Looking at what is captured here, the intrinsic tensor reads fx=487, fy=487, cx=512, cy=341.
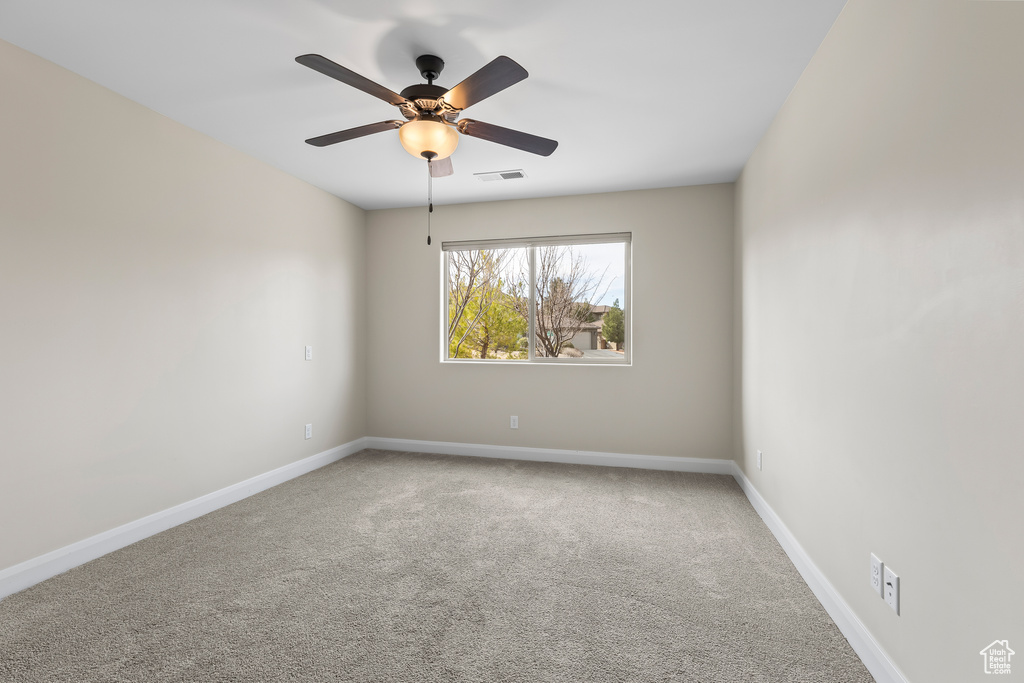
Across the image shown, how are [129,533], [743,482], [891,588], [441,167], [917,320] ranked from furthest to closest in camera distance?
[743,482]
[441,167]
[129,533]
[891,588]
[917,320]

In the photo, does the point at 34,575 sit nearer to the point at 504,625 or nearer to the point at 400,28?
the point at 504,625

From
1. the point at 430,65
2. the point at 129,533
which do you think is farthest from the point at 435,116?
the point at 129,533

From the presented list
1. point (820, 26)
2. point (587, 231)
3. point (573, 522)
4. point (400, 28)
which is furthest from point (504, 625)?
point (587, 231)

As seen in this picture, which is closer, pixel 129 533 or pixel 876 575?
pixel 876 575

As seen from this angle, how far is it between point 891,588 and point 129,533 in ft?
11.3

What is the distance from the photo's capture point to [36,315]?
7.36ft

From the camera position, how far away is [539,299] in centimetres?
461

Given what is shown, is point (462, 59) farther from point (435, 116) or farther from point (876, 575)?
point (876, 575)

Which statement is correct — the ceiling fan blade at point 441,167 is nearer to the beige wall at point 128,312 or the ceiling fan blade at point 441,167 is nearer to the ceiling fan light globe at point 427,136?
the ceiling fan light globe at point 427,136

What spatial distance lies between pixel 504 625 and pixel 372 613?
21.5 inches

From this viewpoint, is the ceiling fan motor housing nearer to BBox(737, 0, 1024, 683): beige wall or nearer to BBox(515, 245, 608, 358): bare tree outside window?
BBox(737, 0, 1024, 683): beige wall

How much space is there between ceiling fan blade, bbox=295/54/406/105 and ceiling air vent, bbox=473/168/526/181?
1723 millimetres

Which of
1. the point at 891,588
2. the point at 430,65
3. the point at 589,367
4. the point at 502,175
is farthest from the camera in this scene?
the point at 589,367

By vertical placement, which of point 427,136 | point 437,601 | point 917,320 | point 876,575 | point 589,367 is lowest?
point 437,601
